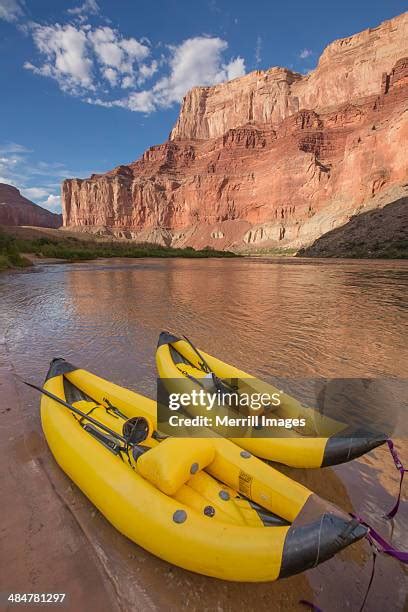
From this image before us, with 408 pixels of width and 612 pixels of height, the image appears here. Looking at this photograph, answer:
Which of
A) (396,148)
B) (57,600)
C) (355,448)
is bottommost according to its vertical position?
(57,600)

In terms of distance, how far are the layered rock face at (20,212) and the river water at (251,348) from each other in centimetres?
11605

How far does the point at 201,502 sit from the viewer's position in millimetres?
2178

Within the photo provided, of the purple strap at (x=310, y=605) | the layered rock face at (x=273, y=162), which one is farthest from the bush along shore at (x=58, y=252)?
the layered rock face at (x=273, y=162)

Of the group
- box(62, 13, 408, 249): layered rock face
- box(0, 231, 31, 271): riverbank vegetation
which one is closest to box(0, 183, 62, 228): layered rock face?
box(62, 13, 408, 249): layered rock face

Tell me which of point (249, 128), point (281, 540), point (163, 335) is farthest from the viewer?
point (249, 128)

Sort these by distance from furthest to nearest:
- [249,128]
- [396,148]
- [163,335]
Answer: [249,128] < [396,148] < [163,335]

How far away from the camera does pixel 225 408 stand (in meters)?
3.29

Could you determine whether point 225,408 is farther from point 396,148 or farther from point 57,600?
point 396,148

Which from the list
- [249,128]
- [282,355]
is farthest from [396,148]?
[282,355]

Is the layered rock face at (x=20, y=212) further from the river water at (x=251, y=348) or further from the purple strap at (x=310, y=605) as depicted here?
the purple strap at (x=310, y=605)

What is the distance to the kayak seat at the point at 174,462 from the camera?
2123 millimetres

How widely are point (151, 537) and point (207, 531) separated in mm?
428

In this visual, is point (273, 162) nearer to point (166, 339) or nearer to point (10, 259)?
point (10, 259)

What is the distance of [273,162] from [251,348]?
90.0 m
